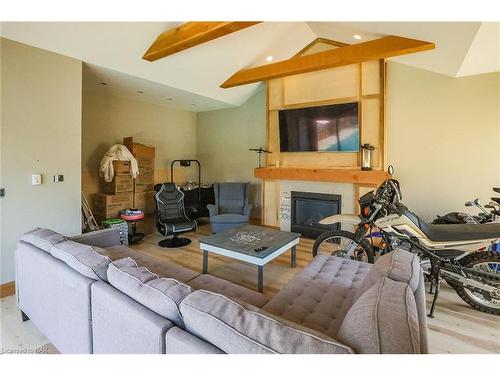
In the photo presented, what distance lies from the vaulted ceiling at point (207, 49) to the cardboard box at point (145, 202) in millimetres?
1718

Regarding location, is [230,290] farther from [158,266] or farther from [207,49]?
[207,49]

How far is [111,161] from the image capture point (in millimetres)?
3928

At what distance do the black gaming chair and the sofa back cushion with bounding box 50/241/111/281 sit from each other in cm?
207

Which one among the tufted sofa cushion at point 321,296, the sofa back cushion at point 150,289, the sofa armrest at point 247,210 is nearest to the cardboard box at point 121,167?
the sofa armrest at point 247,210

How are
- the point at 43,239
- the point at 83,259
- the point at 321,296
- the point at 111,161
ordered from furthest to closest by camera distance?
1. the point at 111,161
2. the point at 43,239
3. the point at 321,296
4. the point at 83,259

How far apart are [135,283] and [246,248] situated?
4.80ft

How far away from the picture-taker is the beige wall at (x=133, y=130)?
13.9ft

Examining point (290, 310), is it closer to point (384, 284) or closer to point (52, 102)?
point (384, 284)

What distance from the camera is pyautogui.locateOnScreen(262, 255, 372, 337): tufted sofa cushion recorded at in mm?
1450

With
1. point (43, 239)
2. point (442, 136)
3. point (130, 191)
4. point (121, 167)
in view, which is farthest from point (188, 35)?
point (442, 136)

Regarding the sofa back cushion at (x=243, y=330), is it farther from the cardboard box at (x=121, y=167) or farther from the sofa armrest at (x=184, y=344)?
the cardboard box at (x=121, y=167)

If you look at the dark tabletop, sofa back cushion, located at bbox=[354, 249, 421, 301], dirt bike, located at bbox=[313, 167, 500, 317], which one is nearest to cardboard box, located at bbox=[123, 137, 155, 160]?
the dark tabletop

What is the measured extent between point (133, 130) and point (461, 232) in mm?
5000

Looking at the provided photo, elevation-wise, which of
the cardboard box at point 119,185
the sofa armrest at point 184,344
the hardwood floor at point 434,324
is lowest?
the hardwood floor at point 434,324
